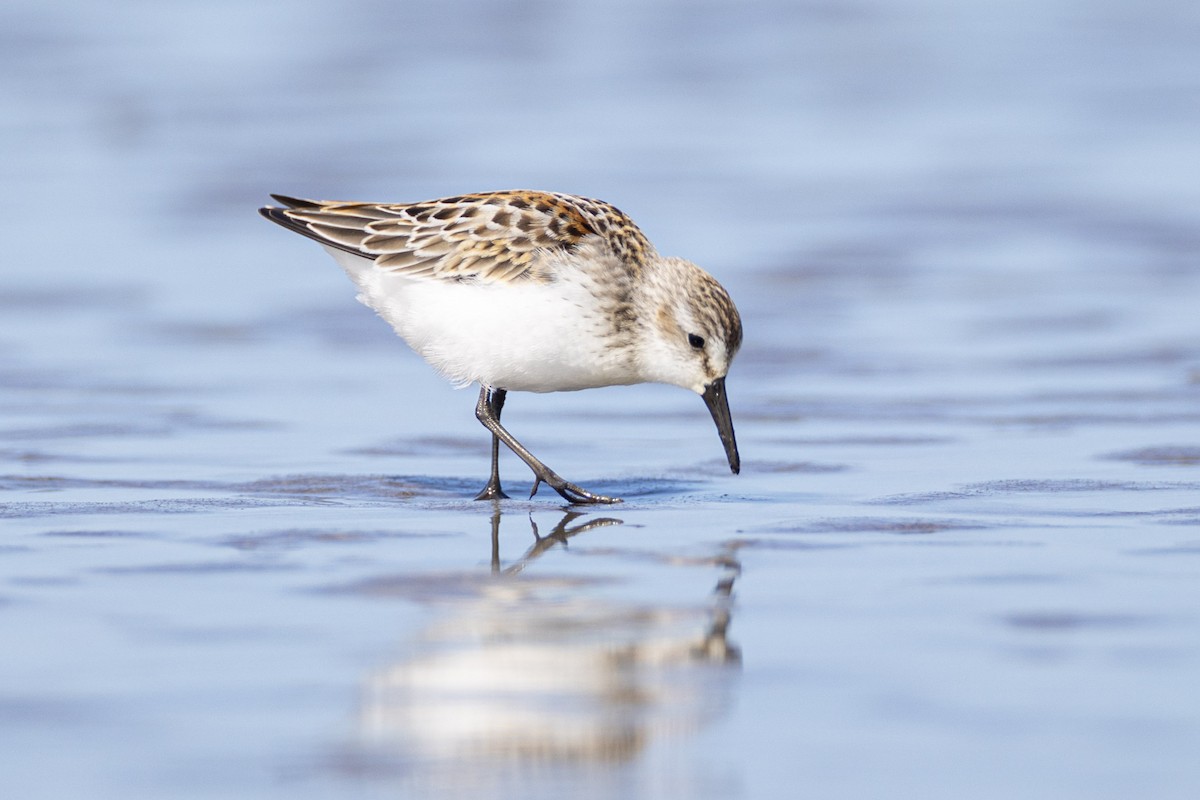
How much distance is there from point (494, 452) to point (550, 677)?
2.78 m

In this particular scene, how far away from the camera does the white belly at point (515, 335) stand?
6.81 metres

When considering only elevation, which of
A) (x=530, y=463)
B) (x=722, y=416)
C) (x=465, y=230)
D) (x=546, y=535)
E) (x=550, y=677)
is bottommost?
(x=550, y=677)

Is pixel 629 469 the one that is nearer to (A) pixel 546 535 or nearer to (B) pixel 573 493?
(B) pixel 573 493

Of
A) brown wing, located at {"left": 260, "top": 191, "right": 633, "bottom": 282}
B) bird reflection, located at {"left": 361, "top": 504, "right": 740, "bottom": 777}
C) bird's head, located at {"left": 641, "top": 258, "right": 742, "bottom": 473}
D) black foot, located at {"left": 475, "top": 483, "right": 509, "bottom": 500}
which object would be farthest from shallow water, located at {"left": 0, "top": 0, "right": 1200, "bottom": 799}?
brown wing, located at {"left": 260, "top": 191, "right": 633, "bottom": 282}

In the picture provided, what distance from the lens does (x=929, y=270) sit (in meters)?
11.7

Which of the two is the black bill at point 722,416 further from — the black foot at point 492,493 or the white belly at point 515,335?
the black foot at point 492,493

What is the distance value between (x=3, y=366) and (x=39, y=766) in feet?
18.7

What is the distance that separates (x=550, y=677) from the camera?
4.28 meters

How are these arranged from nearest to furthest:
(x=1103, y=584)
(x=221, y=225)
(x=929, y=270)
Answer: (x=1103, y=584), (x=929, y=270), (x=221, y=225)

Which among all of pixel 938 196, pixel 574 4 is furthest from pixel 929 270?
pixel 574 4

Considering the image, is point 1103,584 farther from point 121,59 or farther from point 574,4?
point 574,4

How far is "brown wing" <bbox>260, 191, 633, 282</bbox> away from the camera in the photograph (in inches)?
277

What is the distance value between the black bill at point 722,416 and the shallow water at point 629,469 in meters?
0.11

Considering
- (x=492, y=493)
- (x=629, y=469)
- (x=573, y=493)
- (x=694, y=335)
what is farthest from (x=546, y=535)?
(x=629, y=469)
